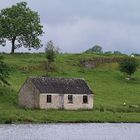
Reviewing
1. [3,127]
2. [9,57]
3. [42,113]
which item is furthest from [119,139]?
[9,57]

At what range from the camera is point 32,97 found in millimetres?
99375

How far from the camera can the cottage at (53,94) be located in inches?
3900

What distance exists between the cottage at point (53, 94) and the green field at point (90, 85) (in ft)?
6.06

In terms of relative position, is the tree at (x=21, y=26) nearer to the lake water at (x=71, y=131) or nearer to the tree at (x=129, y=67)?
the tree at (x=129, y=67)

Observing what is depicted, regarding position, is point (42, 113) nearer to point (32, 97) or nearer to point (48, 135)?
point (32, 97)

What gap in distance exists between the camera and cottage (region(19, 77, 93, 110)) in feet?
325

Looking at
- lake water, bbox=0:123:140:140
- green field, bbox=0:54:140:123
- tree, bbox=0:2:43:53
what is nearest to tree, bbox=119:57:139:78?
green field, bbox=0:54:140:123

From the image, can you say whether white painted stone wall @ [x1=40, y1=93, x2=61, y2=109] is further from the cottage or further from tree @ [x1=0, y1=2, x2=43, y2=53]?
tree @ [x1=0, y1=2, x2=43, y2=53]

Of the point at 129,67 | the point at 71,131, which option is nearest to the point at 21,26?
the point at 129,67

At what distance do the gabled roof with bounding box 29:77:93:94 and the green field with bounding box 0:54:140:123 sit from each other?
11.4 ft

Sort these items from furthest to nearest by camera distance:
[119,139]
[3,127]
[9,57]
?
[9,57], [3,127], [119,139]

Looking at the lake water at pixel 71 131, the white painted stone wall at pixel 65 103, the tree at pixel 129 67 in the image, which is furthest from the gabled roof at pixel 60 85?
the tree at pixel 129 67

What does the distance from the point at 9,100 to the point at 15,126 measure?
764 inches

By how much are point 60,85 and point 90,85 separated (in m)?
17.9
